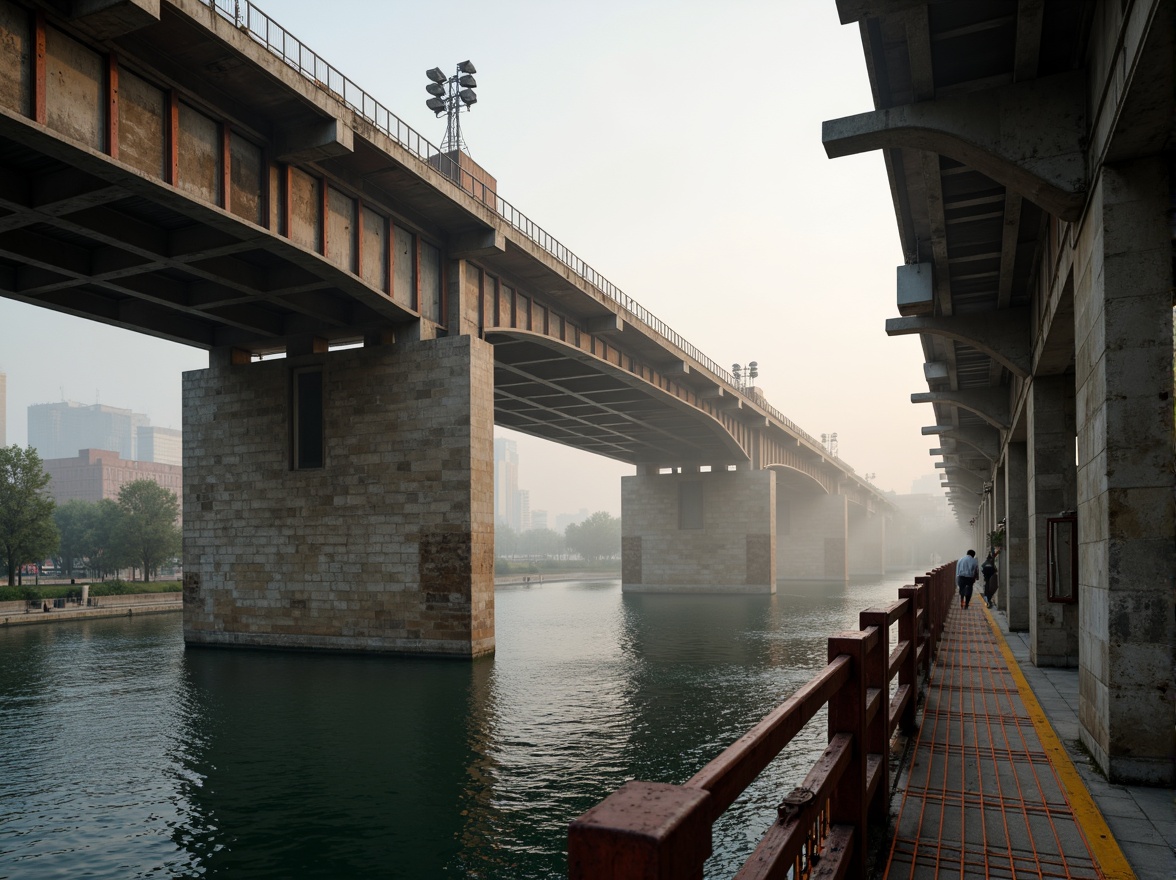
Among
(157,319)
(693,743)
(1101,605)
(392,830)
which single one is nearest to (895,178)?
(1101,605)

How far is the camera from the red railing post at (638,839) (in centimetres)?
173

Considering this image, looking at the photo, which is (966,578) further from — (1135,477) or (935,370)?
(1135,477)

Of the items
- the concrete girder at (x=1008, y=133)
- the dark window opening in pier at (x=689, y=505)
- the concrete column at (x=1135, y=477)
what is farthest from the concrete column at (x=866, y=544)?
the concrete column at (x=1135, y=477)

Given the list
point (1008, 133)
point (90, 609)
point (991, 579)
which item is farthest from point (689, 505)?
point (1008, 133)

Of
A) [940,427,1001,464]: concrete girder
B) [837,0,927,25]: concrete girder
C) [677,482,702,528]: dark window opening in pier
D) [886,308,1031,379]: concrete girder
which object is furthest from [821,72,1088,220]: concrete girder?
[677,482,702,528]: dark window opening in pier

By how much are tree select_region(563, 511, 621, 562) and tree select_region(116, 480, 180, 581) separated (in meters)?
69.2

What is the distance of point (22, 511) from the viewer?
45.6 m

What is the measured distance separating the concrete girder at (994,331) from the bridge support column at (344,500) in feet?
31.7

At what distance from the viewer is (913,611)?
27.3 ft

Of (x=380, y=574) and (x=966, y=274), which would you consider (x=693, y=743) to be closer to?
(x=966, y=274)

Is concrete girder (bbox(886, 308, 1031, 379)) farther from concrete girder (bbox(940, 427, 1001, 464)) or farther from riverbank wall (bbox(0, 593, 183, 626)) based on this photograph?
riverbank wall (bbox(0, 593, 183, 626))

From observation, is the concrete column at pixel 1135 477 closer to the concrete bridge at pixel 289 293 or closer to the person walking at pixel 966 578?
the concrete bridge at pixel 289 293

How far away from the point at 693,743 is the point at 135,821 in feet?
20.1

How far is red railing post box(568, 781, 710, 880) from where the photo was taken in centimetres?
173
